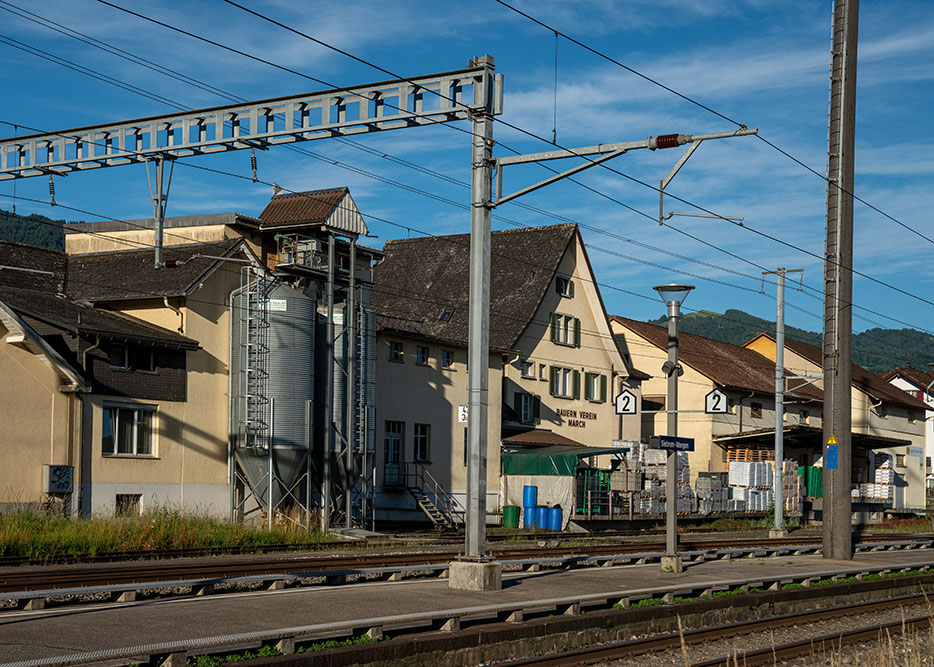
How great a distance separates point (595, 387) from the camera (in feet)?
178

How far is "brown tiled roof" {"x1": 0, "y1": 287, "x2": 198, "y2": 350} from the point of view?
1175 inches

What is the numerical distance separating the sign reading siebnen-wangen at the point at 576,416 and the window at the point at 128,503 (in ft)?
76.6

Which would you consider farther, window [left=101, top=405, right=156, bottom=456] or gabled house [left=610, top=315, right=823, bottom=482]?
gabled house [left=610, top=315, right=823, bottom=482]

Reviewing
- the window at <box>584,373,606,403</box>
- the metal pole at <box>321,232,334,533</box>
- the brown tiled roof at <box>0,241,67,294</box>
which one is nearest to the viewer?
the brown tiled roof at <box>0,241,67,294</box>

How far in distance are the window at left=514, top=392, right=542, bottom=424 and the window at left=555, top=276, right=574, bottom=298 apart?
17.3 feet

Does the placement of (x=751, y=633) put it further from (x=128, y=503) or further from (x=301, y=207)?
(x=301, y=207)

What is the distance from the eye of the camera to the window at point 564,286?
170 ft

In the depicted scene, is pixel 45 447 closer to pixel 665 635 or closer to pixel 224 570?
pixel 224 570

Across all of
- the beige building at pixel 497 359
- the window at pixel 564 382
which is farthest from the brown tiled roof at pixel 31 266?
the window at pixel 564 382

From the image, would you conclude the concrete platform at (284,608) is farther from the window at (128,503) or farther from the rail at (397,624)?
the window at (128,503)

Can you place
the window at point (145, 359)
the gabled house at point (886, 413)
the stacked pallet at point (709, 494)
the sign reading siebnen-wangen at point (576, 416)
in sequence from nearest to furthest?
the window at point (145, 359) → the stacked pallet at point (709, 494) → the sign reading siebnen-wangen at point (576, 416) → the gabled house at point (886, 413)

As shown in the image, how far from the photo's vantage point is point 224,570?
19.4 metres

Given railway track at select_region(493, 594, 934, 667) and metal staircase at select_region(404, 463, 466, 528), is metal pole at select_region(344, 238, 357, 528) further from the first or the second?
railway track at select_region(493, 594, 934, 667)

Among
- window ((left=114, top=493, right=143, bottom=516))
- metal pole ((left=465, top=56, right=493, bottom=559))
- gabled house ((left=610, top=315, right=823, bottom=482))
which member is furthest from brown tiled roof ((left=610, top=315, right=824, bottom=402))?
metal pole ((left=465, top=56, right=493, bottom=559))
